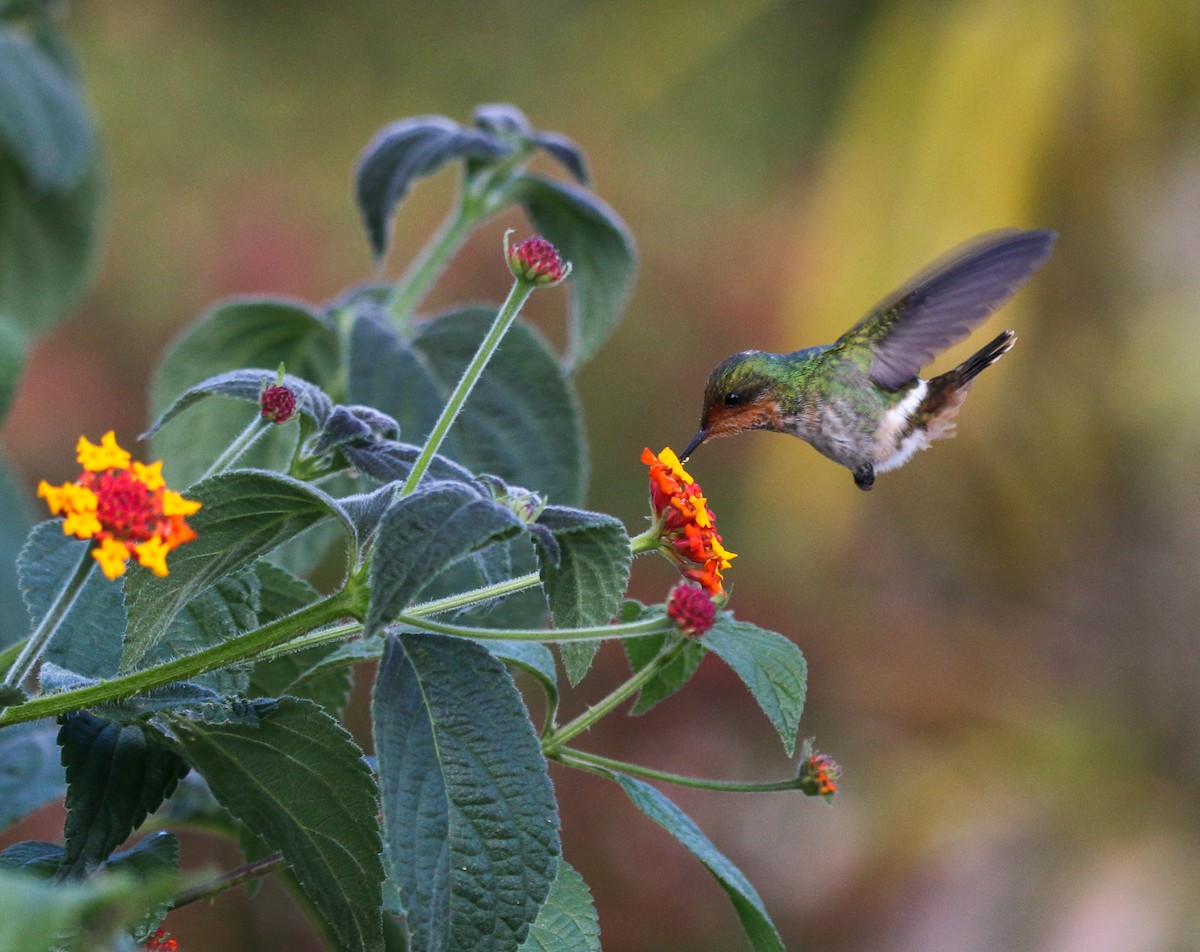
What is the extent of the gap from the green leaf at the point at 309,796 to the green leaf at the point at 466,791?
0.11 ft

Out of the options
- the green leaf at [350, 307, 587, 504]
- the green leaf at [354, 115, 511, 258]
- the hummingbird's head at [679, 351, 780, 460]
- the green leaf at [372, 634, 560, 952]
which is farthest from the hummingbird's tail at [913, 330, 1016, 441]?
the green leaf at [372, 634, 560, 952]

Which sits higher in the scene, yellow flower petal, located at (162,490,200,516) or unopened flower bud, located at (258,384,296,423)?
unopened flower bud, located at (258,384,296,423)

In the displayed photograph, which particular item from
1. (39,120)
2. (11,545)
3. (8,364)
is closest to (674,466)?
(8,364)

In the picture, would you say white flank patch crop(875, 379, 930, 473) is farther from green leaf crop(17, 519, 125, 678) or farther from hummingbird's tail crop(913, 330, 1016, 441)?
green leaf crop(17, 519, 125, 678)

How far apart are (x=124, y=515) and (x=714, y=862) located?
10.3 inches

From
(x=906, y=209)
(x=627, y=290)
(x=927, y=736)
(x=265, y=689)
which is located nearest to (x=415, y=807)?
(x=265, y=689)

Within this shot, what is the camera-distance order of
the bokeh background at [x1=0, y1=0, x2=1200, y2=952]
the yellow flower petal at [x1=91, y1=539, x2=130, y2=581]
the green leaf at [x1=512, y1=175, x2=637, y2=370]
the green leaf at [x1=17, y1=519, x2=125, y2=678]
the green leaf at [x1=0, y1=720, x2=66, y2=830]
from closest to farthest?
1. the yellow flower petal at [x1=91, y1=539, x2=130, y2=581]
2. the green leaf at [x1=17, y1=519, x2=125, y2=678]
3. the green leaf at [x1=0, y1=720, x2=66, y2=830]
4. the green leaf at [x1=512, y1=175, x2=637, y2=370]
5. the bokeh background at [x1=0, y1=0, x2=1200, y2=952]

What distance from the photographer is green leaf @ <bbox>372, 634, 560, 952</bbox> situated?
0.47 metres

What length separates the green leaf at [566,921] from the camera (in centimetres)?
54

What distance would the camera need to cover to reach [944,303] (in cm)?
95

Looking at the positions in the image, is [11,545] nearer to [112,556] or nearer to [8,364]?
[8,364]

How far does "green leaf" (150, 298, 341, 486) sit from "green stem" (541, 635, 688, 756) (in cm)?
38

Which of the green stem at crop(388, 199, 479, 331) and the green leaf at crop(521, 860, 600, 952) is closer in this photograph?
the green leaf at crop(521, 860, 600, 952)

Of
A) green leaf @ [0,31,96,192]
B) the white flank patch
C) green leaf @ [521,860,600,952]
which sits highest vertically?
green leaf @ [0,31,96,192]
